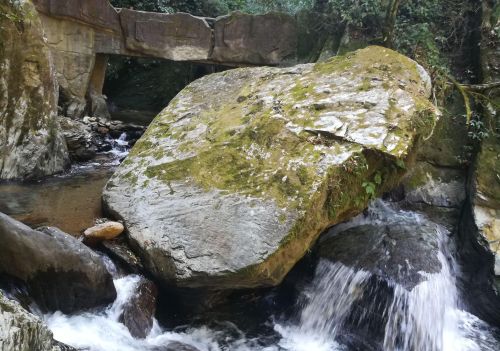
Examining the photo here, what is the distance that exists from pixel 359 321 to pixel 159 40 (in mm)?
7909

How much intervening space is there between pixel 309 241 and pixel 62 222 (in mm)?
2408

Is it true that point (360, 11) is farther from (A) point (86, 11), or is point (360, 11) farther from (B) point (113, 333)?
(B) point (113, 333)

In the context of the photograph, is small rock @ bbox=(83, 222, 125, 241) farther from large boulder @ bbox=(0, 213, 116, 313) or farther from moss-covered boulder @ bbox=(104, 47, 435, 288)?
large boulder @ bbox=(0, 213, 116, 313)

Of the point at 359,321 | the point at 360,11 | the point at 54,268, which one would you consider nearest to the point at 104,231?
the point at 54,268

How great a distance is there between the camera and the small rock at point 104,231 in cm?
385

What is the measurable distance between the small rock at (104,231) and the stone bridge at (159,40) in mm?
6315

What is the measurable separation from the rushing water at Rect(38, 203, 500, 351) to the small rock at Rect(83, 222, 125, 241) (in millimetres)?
442

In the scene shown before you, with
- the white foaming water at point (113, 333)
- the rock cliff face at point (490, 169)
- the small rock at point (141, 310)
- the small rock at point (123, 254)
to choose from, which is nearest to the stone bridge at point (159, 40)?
the rock cliff face at point (490, 169)

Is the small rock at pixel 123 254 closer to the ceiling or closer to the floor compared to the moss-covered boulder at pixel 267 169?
closer to the floor

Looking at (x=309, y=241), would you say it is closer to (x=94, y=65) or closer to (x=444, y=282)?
(x=444, y=282)

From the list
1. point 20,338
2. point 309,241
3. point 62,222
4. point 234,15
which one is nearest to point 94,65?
point 234,15

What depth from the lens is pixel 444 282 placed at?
15.0ft

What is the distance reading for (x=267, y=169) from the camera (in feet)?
13.2

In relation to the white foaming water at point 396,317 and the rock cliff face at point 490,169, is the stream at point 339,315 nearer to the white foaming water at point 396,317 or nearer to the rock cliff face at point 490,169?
the white foaming water at point 396,317
